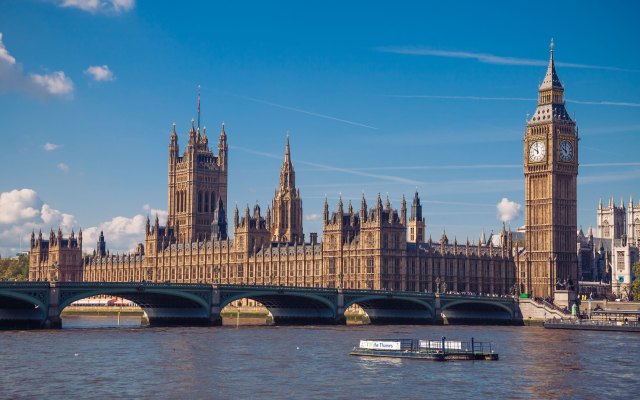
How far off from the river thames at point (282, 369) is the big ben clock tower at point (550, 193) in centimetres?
6705

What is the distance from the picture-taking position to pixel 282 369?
80.9 metres

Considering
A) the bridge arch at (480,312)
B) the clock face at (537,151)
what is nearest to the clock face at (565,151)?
the clock face at (537,151)

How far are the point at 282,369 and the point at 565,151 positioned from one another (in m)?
113

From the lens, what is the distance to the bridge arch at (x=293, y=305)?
437ft

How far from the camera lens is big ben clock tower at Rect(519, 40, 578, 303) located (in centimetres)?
18225

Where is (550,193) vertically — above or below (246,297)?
above

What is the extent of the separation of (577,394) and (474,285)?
116775mm

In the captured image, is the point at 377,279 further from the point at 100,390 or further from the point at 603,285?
the point at 100,390

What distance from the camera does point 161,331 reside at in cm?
12162

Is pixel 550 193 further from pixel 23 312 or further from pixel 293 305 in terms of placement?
pixel 23 312

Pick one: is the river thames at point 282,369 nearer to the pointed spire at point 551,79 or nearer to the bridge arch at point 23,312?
the bridge arch at point 23,312

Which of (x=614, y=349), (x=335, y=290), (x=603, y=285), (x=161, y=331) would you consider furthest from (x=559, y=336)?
(x=603, y=285)

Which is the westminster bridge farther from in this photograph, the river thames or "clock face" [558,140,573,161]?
"clock face" [558,140,573,161]

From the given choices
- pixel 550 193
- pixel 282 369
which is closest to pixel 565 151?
pixel 550 193
